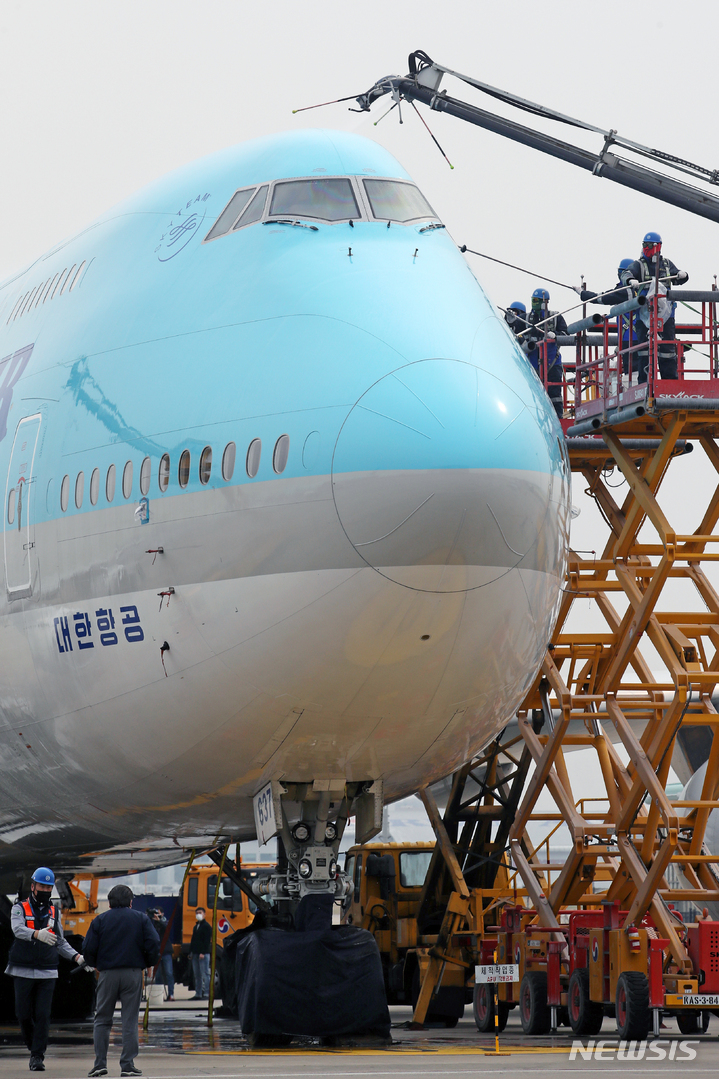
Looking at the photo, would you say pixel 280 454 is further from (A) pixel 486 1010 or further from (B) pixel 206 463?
(A) pixel 486 1010

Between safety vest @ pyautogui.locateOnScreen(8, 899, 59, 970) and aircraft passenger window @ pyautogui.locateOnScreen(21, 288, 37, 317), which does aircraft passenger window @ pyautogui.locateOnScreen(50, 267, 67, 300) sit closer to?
aircraft passenger window @ pyautogui.locateOnScreen(21, 288, 37, 317)

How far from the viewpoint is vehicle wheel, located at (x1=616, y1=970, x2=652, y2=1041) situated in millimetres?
14781

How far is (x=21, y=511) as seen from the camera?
41.8 ft

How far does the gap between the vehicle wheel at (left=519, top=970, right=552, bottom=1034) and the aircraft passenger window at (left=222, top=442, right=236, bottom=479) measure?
352 inches

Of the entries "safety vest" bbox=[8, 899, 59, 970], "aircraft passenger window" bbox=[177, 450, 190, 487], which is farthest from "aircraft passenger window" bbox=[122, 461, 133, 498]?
"safety vest" bbox=[8, 899, 59, 970]

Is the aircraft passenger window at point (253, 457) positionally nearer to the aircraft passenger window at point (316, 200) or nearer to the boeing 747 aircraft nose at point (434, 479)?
the boeing 747 aircraft nose at point (434, 479)

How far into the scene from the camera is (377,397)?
1036 centimetres

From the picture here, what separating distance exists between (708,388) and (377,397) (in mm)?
7724

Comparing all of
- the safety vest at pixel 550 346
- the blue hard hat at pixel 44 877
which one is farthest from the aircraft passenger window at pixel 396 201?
the safety vest at pixel 550 346

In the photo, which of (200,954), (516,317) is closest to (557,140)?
(516,317)

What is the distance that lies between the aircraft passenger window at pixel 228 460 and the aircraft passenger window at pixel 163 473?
0.58 metres

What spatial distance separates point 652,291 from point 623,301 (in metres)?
2.12

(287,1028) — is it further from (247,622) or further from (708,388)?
(708,388)

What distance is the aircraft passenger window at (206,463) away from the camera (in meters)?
10.8
